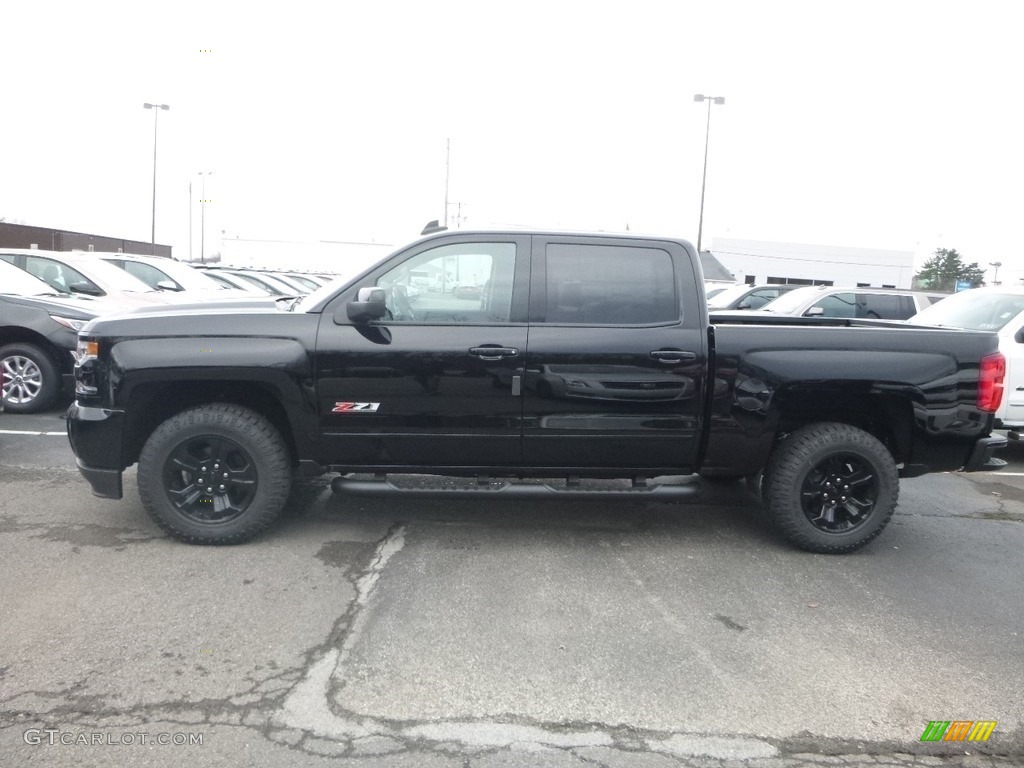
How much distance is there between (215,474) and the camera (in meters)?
4.85

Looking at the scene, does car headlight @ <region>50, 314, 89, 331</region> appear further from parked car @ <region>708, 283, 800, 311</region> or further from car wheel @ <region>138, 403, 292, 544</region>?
parked car @ <region>708, 283, 800, 311</region>

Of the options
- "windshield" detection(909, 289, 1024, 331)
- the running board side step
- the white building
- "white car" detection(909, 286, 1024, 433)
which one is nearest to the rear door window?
the running board side step

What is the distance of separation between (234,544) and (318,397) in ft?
3.40

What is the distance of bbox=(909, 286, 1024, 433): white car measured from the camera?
7773 mm

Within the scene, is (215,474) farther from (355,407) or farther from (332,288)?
(332,288)

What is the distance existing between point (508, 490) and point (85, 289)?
291 inches

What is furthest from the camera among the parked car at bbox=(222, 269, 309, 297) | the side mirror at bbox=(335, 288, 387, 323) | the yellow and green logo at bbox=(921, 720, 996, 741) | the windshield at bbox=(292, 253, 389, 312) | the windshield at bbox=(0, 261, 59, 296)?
the parked car at bbox=(222, 269, 309, 297)

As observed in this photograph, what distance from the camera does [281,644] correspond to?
3.73m

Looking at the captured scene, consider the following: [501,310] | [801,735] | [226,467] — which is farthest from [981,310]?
[226,467]

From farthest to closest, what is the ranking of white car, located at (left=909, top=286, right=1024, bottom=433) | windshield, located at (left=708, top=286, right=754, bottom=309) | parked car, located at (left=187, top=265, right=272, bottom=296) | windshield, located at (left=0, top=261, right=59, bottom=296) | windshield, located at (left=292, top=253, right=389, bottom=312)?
windshield, located at (left=708, top=286, right=754, bottom=309), parked car, located at (left=187, top=265, right=272, bottom=296), windshield, located at (left=0, top=261, right=59, bottom=296), white car, located at (left=909, top=286, right=1024, bottom=433), windshield, located at (left=292, top=253, right=389, bottom=312)

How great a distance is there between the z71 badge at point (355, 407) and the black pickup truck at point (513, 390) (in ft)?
0.04

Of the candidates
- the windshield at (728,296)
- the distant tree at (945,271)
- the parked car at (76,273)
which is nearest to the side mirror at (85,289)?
the parked car at (76,273)

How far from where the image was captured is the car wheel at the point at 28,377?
8484 mm

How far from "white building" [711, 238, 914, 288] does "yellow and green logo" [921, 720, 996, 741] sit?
55246mm
